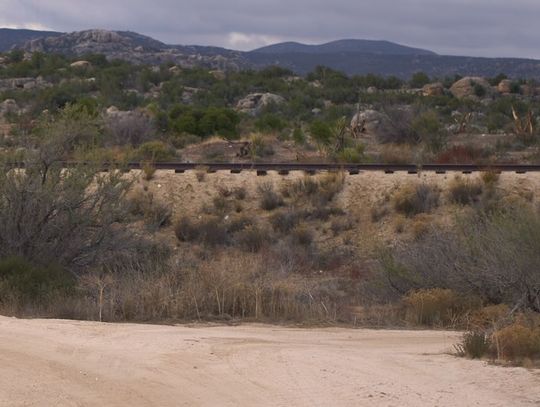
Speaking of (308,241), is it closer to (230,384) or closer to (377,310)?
(377,310)

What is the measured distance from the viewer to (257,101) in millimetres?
74375

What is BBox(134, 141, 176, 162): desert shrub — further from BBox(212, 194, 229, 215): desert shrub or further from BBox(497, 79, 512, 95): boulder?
BBox(497, 79, 512, 95): boulder

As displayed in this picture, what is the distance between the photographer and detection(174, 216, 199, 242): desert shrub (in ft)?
99.5

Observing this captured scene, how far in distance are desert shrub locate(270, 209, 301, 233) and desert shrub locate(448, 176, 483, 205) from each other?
4983mm

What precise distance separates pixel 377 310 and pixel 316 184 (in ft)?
47.6

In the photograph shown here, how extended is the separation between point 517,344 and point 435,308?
5.64 m

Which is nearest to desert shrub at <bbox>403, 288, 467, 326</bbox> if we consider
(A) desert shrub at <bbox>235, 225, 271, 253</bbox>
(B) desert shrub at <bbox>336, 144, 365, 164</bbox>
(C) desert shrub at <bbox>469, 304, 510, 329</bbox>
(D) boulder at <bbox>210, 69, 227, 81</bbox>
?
(C) desert shrub at <bbox>469, 304, 510, 329</bbox>

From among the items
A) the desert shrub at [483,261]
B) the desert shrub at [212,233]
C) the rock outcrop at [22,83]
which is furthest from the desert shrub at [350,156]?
the rock outcrop at [22,83]

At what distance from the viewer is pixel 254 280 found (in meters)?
18.3

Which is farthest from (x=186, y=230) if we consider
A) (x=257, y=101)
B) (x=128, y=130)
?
(x=257, y=101)

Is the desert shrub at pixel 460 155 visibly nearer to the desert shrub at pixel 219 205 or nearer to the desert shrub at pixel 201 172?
the desert shrub at pixel 201 172

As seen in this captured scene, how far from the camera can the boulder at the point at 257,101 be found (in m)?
70.2

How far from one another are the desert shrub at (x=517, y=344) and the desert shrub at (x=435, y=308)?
15.8ft

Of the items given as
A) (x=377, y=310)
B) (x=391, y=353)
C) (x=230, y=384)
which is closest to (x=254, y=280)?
(x=377, y=310)
